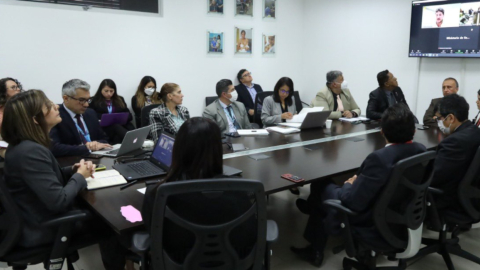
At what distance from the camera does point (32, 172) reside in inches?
69.0

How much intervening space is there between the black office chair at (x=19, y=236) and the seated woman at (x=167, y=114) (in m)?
1.56

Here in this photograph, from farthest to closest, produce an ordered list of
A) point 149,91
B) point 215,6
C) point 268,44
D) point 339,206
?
point 268,44 < point 215,6 < point 149,91 < point 339,206

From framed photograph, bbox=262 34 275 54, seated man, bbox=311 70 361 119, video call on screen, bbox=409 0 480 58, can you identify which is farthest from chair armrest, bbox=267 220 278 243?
framed photograph, bbox=262 34 275 54

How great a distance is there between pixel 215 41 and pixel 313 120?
2674 millimetres

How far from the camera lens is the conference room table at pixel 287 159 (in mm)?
1871

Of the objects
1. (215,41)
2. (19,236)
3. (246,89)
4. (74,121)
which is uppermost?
(215,41)

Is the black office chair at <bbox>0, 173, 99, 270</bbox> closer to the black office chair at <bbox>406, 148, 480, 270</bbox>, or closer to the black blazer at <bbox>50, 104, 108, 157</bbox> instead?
the black blazer at <bbox>50, 104, 108, 157</bbox>

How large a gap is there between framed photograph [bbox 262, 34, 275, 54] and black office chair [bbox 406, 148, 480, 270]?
4563 mm

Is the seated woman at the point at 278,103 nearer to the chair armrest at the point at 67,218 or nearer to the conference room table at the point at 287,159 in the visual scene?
the conference room table at the point at 287,159

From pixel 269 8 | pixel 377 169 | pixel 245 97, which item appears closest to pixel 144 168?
pixel 377 169

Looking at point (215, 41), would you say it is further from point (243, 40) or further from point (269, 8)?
point (269, 8)

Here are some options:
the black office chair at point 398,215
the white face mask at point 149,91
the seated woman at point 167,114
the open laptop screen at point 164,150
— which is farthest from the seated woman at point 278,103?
the black office chair at point 398,215

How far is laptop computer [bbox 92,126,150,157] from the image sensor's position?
269 cm

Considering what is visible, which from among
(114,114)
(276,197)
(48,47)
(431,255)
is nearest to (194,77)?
(114,114)
